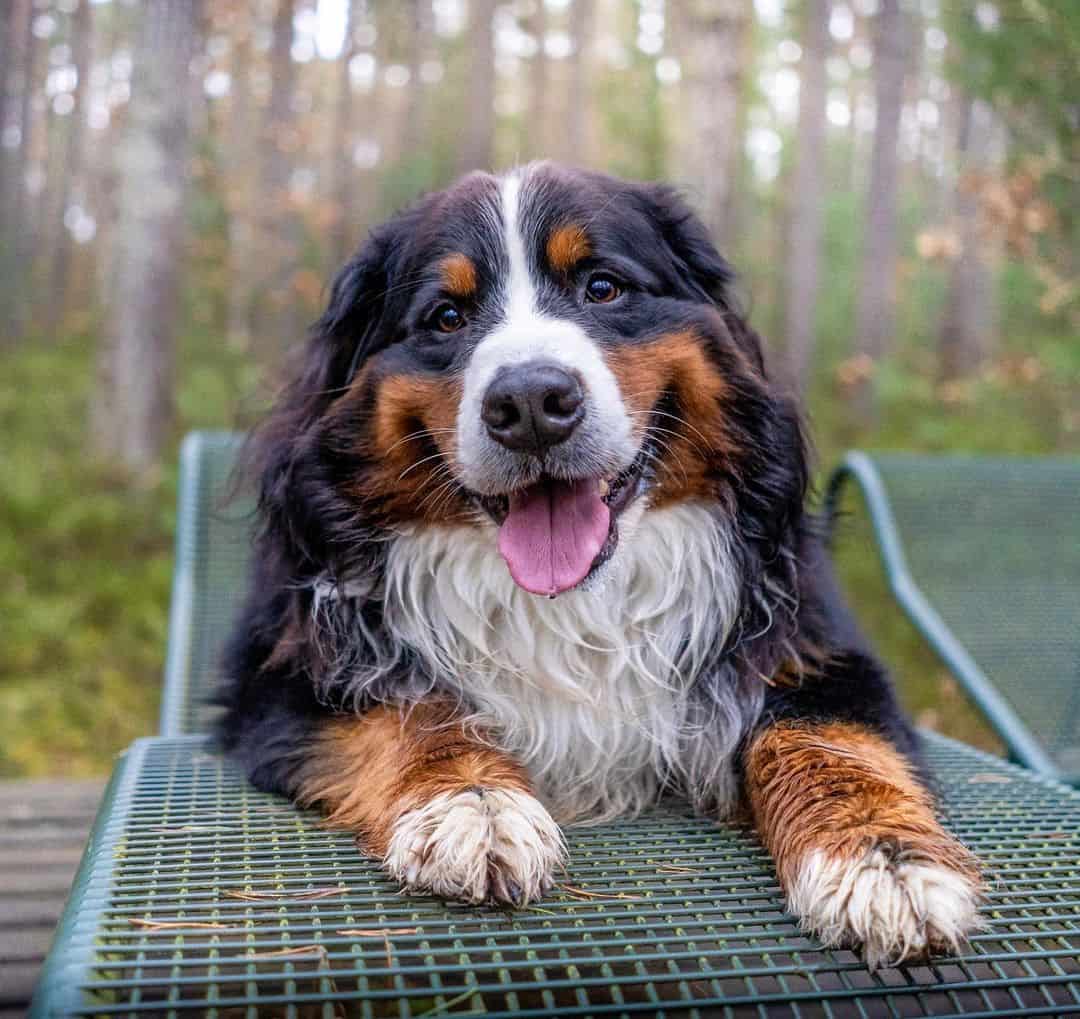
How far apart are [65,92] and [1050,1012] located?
82.1 feet

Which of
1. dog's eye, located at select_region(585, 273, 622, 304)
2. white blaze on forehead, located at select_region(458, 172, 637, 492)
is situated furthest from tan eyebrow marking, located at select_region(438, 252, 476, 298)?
dog's eye, located at select_region(585, 273, 622, 304)

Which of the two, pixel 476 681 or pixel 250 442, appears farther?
pixel 250 442

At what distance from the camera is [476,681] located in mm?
2836

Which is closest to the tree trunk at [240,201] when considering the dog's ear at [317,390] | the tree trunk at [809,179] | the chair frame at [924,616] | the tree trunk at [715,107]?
the tree trunk at [809,179]

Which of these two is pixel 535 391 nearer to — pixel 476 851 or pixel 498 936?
pixel 476 851

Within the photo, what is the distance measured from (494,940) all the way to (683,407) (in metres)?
1.38

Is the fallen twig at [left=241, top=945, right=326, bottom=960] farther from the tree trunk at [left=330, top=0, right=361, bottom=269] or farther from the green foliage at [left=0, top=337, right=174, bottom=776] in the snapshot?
the tree trunk at [left=330, top=0, right=361, bottom=269]

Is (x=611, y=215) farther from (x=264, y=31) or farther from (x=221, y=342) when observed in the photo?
(x=264, y=31)

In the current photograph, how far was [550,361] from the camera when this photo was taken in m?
2.46

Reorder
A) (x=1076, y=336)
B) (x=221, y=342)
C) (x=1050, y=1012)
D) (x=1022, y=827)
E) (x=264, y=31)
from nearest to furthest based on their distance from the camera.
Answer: (x=1050, y=1012), (x=1022, y=827), (x=1076, y=336), (x=221, y=342), (x=264, y=31)

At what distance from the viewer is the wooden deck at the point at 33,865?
98.9 inches

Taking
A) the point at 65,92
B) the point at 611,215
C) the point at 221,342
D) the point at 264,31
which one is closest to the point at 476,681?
the point at 611,215

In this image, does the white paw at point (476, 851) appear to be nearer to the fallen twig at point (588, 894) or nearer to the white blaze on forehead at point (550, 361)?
the fallen twig at point (588, 894)

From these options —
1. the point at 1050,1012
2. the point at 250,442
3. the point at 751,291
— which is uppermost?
the point at 751,291
